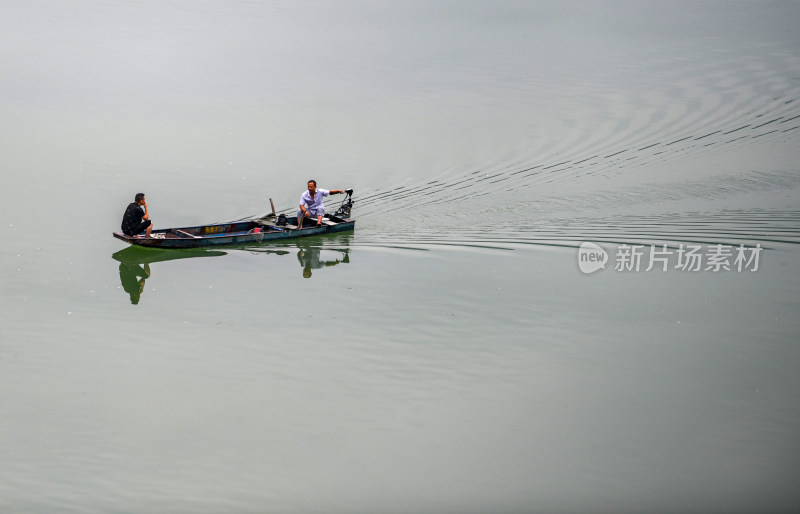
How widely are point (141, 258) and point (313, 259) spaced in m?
3.02

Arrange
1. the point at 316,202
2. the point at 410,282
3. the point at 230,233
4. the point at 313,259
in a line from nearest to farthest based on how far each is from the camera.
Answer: the point at 410,282
the point at 313,259
the point at 230,233
the point at 316,202

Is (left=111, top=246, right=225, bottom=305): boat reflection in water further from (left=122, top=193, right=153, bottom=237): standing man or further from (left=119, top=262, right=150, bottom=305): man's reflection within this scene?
(left=122, top=193, right=153, bottom=237): standing man

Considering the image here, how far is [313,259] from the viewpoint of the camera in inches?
633

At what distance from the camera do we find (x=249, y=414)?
423 inches

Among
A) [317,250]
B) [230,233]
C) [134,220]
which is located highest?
[134,220]

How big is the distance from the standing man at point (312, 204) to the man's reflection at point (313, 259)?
2.07ft

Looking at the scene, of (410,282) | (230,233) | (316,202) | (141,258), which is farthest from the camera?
(316,202)

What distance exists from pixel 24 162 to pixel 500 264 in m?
10.9

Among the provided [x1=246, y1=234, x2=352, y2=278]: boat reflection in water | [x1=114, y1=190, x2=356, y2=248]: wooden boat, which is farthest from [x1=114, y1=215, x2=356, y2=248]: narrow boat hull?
[x1=246, y1=234, x2=352, y2=278]: boat reflection in water

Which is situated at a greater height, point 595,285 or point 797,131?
point 797,131

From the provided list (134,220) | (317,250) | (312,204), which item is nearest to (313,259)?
(317,250)

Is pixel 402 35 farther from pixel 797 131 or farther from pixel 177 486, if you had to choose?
pixel 177 486

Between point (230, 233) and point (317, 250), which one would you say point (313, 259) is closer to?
point (317, 250)

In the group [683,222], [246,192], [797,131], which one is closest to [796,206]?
[683,222]
